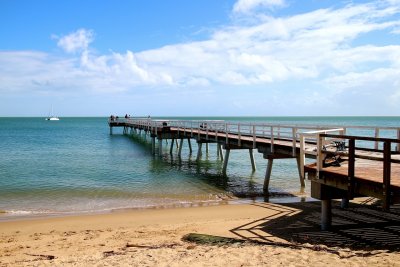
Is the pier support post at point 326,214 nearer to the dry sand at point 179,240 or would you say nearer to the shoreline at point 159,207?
the dry sand at point 179,240

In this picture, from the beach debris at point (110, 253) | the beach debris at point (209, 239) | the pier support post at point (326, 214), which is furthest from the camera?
the pier support post at point (326, 214)

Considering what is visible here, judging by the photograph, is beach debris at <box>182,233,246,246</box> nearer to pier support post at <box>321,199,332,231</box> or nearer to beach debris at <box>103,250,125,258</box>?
beach debris at <box>103,250,125,258</box>

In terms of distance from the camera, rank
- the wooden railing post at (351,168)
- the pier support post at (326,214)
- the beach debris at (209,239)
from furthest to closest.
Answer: the pier support post at (326,214) < the beach debris at (209,239) < the wooden railing post at (351,168)

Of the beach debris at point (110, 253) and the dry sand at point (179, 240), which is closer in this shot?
the dry sand at point (179, 240)

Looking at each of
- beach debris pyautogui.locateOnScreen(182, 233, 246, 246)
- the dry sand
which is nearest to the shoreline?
the dry sand

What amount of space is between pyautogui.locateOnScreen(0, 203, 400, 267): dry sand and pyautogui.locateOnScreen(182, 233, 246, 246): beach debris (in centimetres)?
25

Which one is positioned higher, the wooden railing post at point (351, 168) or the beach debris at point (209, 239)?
the wooden railing post at point (351, 168)

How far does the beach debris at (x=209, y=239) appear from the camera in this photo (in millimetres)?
8961

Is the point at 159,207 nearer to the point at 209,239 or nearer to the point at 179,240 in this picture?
the point at 179,240

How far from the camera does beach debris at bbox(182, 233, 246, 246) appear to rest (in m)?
8.96

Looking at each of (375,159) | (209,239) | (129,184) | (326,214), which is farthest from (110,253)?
(129,184)

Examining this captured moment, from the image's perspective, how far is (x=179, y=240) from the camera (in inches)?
372

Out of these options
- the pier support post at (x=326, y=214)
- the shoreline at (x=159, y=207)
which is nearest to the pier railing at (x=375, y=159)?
the pier support post at (x=326, y=214)

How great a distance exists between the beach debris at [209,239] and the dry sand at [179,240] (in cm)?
25
